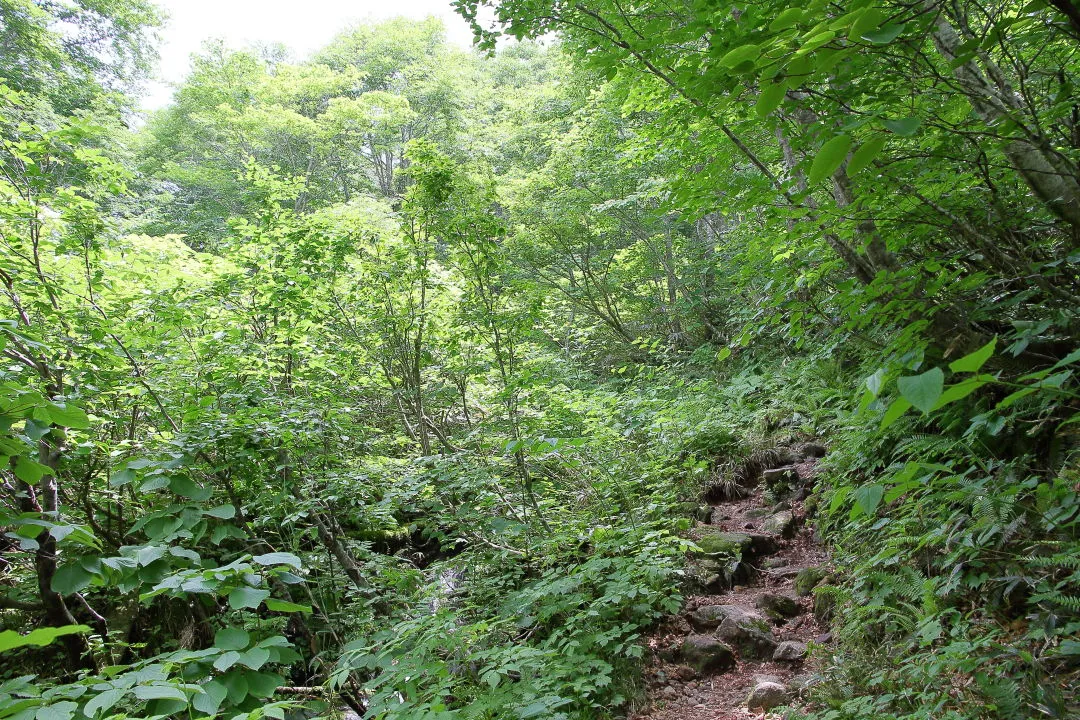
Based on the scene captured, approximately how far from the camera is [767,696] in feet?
10.7

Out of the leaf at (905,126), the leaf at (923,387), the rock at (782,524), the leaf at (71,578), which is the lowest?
the rock at (782,524)

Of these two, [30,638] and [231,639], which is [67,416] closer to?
[30,638]

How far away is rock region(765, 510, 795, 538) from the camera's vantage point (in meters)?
5.27

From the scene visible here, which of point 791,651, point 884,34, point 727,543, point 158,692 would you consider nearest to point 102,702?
point 158,692

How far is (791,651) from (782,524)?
179cm

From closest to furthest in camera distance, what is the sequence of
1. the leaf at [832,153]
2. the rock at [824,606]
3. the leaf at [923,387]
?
the leaf at [923,387] → the leaf at [832,153] → the rock at [824,606]

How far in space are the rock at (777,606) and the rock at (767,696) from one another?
3.02 feet

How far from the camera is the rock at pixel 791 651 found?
366 centimetres

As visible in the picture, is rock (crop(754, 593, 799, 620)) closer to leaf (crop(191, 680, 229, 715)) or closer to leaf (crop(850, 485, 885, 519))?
leaf (crop(850, 485, 885, 519))

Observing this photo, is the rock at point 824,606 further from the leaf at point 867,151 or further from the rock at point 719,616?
the leaf at point 867,151

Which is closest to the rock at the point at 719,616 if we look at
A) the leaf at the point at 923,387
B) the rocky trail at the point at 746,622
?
the rocky trail at the point at 746,622

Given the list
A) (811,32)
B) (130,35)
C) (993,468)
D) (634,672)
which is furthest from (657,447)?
(130,35)

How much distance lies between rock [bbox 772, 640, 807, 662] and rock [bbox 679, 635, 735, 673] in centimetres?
32

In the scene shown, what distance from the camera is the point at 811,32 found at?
1141 millimetres
